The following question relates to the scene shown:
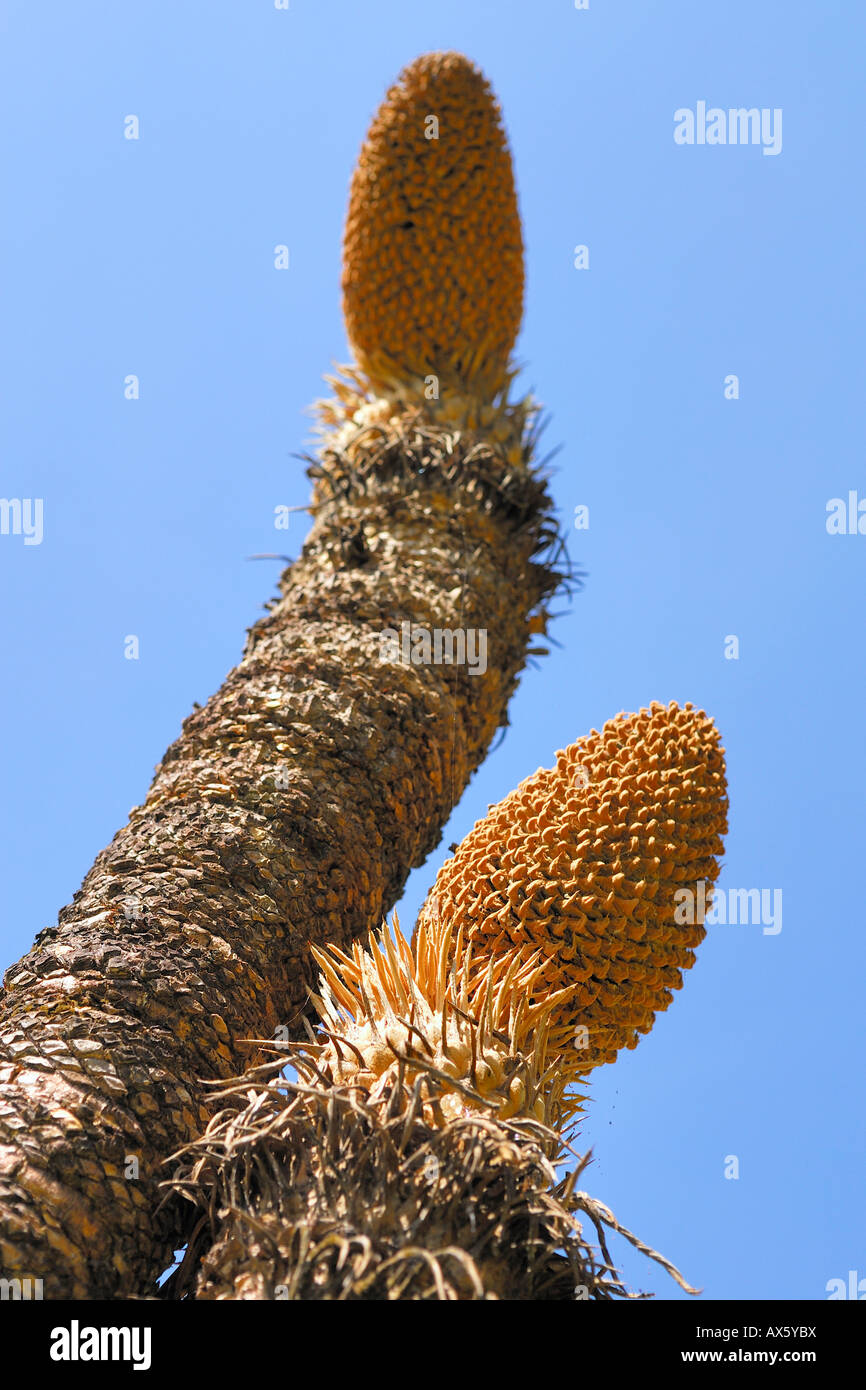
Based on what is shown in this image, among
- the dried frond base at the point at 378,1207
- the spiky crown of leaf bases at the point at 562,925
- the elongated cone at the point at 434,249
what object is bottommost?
the dried frond base at the point at 378,1207

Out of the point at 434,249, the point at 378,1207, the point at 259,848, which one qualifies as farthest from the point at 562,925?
the point at 434,249

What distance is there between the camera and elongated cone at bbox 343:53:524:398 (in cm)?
637

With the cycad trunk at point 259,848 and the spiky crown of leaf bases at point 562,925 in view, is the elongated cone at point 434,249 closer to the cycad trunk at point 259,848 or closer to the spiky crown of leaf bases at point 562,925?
the cycad trunk at point 259,848

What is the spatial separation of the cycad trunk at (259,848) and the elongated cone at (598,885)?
0.45 meters

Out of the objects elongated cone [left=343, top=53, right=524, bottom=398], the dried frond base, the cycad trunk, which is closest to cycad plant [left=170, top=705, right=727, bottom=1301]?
the dried frond base

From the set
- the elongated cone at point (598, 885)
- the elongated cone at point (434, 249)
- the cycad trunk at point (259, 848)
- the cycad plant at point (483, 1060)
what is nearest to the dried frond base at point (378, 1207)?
the cycad plant at point (483, 1060)

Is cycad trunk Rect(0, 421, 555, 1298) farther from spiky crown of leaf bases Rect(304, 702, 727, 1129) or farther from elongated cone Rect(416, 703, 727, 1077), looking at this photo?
elongated cone Rect(416, 703, 727, 1077)

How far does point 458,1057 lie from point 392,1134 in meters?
0.34

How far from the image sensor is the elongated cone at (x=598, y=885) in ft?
12.0

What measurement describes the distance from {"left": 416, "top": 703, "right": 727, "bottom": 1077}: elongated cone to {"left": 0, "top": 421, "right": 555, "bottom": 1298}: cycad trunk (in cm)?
45

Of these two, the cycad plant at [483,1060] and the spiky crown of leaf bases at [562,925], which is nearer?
the cycad plant at [483,1060]

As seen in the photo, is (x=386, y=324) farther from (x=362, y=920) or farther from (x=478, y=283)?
(x=362, y=920)

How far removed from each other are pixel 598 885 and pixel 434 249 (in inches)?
160

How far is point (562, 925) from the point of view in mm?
3639
